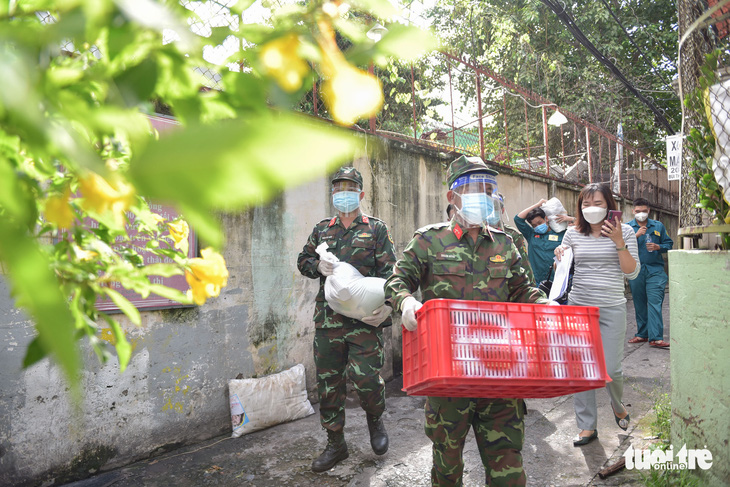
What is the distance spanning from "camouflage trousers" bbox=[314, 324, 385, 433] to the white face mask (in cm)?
164

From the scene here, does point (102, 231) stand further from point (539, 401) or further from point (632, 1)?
point (632, 1)

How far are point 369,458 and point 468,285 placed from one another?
1.64m

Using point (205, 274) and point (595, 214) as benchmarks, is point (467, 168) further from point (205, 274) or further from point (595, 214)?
point (205, 274)

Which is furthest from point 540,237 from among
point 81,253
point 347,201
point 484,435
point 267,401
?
point 81,253

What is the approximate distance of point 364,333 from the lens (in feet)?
10.9

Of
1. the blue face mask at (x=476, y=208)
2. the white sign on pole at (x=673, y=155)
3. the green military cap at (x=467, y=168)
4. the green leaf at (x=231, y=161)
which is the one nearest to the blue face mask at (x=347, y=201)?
the green military cap at (x=467, y=168)

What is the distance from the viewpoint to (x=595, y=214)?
3.45 m

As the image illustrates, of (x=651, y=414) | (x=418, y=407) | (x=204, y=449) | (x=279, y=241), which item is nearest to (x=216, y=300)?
(x=279, y=241)

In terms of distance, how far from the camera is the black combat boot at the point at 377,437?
331cm

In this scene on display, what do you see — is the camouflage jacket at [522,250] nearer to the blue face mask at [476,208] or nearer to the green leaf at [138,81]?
the blue face mask at [476,208]

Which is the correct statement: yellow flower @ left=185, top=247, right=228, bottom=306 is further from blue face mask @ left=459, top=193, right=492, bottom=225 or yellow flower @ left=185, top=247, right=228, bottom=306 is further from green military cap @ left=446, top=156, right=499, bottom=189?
green military cap @ left=446, top=156, right=499, bottom=189

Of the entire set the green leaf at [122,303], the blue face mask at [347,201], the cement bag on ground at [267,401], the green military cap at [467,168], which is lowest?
the cement bag on ground at [267,401]

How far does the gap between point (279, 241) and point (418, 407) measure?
1.85 metres

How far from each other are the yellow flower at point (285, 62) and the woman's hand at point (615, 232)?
3272mm
